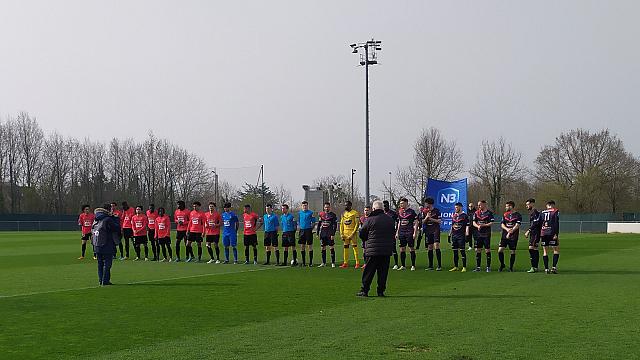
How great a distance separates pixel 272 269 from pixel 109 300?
760cm

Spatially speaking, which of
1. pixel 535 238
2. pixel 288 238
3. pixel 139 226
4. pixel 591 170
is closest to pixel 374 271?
pixel 535 238

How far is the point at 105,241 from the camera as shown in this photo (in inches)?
605

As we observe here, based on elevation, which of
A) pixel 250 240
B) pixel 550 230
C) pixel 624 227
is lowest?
pixel 624 227

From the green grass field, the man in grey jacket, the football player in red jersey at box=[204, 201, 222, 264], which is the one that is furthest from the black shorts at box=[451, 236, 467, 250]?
the man in grey jacket

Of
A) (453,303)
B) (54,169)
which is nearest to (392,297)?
(453,303)

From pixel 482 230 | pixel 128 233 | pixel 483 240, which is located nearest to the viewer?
pixel 483 240

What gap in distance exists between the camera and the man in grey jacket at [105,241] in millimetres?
15109

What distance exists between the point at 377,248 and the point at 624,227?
52.8 metres

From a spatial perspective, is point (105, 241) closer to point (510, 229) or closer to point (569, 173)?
point (510, 229)

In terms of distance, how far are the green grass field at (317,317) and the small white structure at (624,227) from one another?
147 feet

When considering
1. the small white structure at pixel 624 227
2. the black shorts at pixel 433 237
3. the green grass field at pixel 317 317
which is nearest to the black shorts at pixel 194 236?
the green grass field at pixel 317 317

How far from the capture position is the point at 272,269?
766 inches

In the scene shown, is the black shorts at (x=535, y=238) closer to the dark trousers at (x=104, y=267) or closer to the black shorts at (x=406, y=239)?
the black shorts at (x=406, y=239)

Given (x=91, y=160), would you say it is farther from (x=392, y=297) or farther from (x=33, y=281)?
(x=392, y=297)
